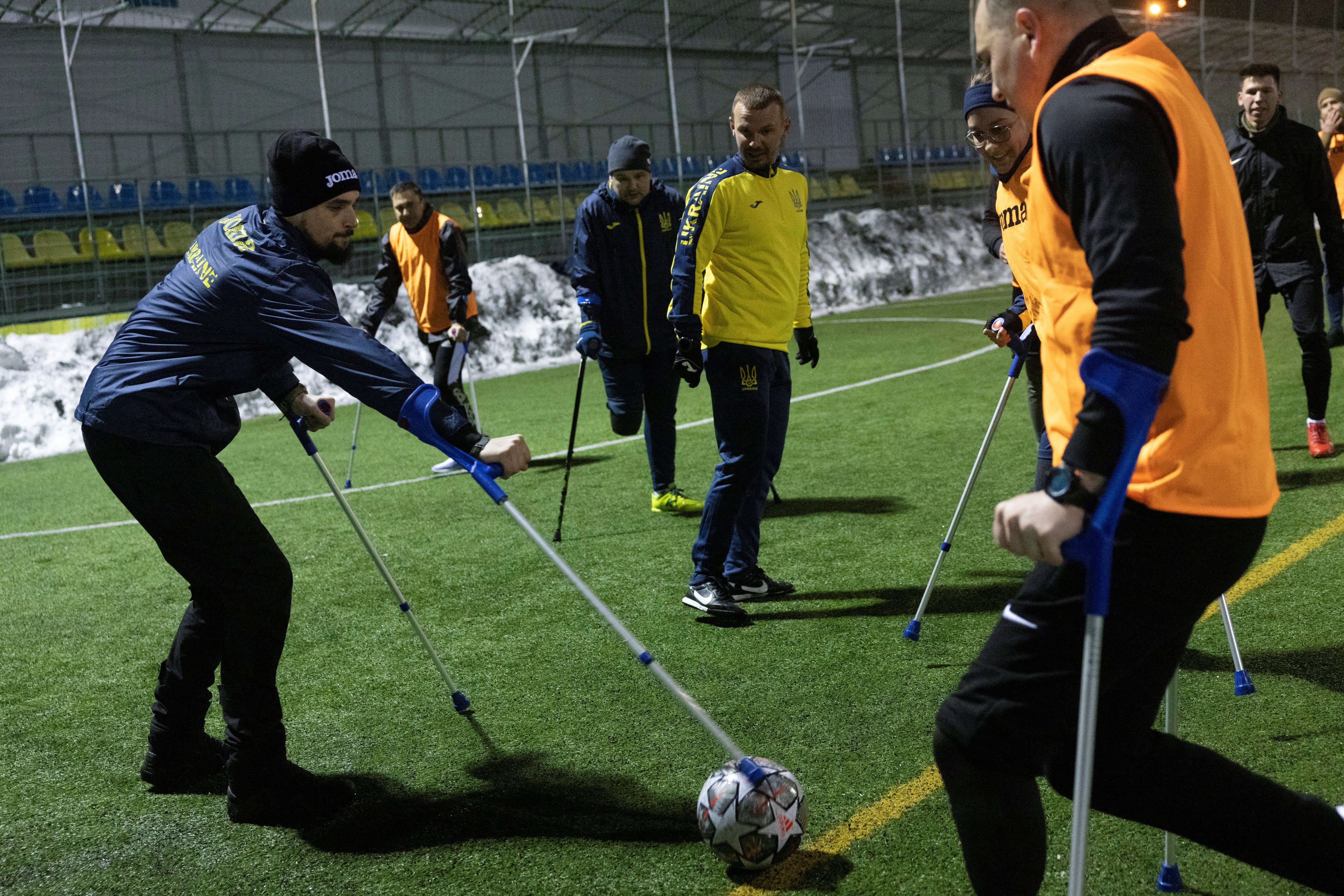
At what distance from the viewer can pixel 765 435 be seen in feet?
16.3

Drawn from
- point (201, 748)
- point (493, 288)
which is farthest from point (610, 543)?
point (493, 288)

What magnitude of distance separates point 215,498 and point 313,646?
188cm

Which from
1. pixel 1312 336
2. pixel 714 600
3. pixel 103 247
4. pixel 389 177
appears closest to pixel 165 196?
pixel 103 247

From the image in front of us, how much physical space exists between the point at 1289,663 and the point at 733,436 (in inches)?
91.6

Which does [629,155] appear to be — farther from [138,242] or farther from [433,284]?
[138,242]

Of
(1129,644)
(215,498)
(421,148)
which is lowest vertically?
(1129,644)

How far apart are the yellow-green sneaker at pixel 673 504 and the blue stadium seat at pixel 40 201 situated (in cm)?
1206

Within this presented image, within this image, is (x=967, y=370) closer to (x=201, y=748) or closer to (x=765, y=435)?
(x=765, y=435)

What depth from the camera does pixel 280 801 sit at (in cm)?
344

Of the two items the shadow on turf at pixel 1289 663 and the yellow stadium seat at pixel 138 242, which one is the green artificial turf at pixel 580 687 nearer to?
the shadow on turf at pixel 1289 663

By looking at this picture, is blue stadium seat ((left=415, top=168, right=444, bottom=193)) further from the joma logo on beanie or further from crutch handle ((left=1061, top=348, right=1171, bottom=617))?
crutch handle ((left=1061, top=348, right=1171, bottom=617))

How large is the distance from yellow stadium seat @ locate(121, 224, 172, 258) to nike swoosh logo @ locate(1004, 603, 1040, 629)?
15491 millimetres

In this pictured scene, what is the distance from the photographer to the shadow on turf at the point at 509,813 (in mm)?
3256

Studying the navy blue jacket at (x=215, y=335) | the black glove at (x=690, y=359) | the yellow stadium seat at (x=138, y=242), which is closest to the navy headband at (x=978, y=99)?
the black glove at (x=690, y=359)
